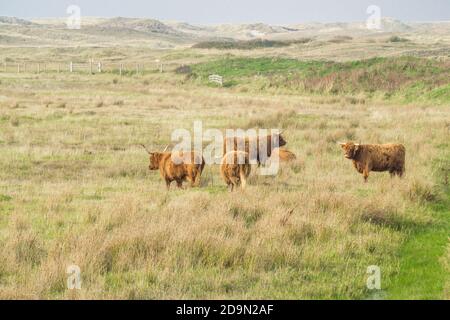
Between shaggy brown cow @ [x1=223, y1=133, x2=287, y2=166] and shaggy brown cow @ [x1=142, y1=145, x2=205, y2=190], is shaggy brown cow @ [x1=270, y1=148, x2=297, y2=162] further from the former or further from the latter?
shaggy brown cow @ [x1=142, y1=145, x2=205, y2=190]

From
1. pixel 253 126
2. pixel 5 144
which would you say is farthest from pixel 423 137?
pixel 5 144

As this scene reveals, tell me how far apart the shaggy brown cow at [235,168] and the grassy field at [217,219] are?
1.19 ft

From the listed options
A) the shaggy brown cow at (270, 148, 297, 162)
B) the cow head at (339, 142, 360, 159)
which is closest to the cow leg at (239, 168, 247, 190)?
the cow head at (339, 142, 360, 159)

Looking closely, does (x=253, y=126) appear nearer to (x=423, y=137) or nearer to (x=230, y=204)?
(x=423, y=137)

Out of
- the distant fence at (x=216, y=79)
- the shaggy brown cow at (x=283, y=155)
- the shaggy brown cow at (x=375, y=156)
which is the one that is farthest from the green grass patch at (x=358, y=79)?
the shaggy brown cow at (x=375, y=156)

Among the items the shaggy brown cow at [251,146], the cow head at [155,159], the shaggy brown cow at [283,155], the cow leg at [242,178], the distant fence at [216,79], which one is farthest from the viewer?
the distant fence at [216,79]

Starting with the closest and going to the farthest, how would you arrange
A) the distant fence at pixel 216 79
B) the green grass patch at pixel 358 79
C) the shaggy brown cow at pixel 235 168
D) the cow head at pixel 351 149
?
the shaggy brown cow at pixel 235 168 → the cow head at pixel 351 149 → the green grass patch at pixel 358 79 → the distant fence at pixel 216 79

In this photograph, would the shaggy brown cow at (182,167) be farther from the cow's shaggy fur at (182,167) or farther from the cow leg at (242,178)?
the cow leg at (242,178)

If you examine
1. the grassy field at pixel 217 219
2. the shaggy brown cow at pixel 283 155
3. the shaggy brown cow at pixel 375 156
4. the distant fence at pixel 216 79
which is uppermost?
the distant fence at pixel 216 79

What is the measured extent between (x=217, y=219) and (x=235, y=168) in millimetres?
3486

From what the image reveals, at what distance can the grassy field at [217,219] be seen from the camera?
313 inches

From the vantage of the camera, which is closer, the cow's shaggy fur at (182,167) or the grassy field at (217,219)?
the grassy field at (217,219)

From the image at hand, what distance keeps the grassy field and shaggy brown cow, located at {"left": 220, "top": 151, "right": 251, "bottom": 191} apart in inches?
14.2

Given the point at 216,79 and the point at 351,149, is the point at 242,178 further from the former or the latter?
the point at 216,79
